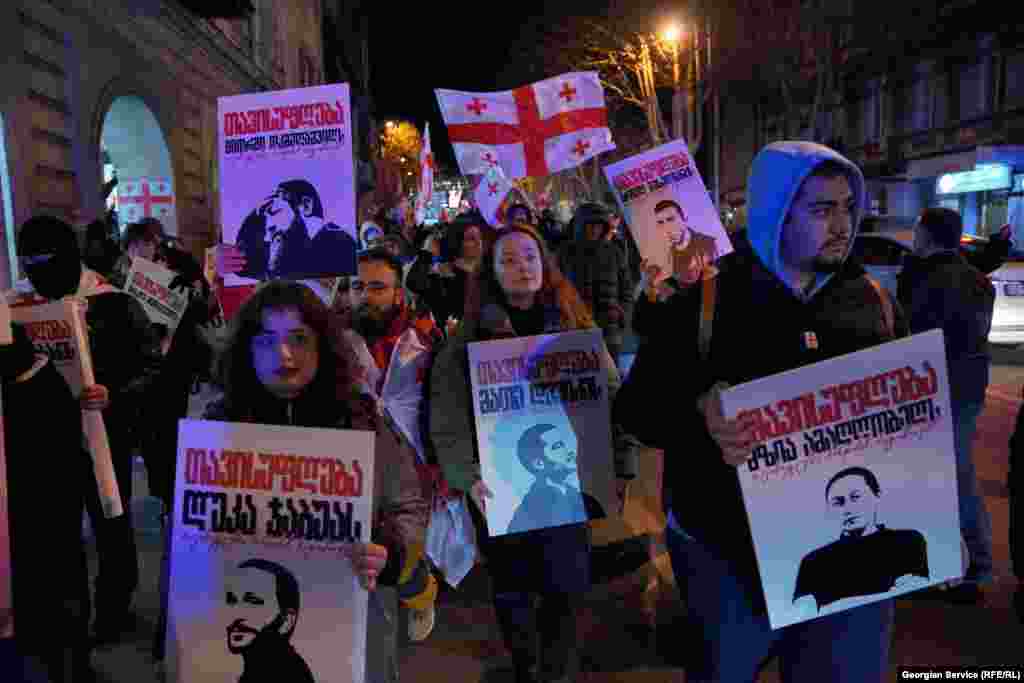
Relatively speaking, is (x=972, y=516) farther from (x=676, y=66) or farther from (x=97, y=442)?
(x=676, y=66)

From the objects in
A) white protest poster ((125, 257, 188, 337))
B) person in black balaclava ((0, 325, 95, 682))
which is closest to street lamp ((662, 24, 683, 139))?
white protest poster ((125, 257, 188, 337))

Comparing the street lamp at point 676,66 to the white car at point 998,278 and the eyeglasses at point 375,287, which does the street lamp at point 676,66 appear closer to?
the white car at point 998,278

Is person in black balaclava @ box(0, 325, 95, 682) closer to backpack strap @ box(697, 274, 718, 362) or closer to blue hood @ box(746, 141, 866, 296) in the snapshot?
backpack strap @ box(697, 274, 718, 362)

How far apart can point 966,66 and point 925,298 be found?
1145 inches

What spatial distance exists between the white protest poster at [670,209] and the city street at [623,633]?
6.36 feet

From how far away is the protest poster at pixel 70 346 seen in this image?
3070 millimetres

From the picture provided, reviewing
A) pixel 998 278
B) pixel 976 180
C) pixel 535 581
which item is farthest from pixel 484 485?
pixel 976 180

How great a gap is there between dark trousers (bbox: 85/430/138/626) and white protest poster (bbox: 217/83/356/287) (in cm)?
116

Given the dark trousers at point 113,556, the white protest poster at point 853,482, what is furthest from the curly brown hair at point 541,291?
the dark trousers at point 113,556

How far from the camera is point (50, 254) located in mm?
3393

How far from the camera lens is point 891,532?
1.93m

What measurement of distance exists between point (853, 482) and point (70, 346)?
2.93 m

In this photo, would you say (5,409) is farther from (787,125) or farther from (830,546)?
(787,125)

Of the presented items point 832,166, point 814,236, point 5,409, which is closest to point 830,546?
point 814,236
